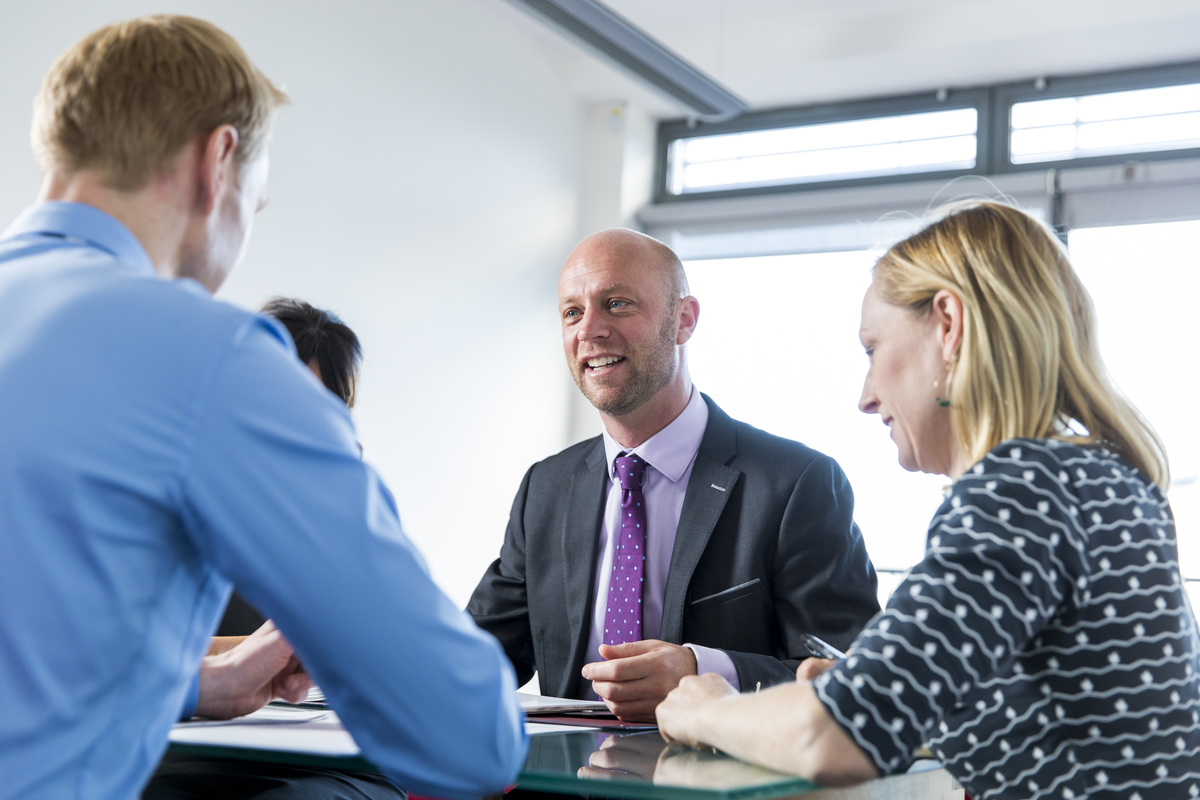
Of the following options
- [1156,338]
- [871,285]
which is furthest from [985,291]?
[1156,338]

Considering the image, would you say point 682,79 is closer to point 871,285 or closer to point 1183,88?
point 1183,88

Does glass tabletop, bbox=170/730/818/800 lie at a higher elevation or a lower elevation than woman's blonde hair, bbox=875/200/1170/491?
lower

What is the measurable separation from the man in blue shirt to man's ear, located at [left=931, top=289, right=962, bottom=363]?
64 centimetres

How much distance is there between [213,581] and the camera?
969 millimetres

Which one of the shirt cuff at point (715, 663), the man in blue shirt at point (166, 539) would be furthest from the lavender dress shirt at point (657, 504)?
the man in blue shirt at point (166, 539)

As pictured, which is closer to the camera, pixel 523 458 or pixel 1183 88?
pixel 1183 88

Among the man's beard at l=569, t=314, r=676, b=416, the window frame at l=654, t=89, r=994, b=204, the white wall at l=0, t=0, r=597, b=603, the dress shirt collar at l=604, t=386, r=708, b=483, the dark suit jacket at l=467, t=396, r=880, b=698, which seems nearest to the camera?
the dark suit jacket at l=467, t=396, r=880, b=698

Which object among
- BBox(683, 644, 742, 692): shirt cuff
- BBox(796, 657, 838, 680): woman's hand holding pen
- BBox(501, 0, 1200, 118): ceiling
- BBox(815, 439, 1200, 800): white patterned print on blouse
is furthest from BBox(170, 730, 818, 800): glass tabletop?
BBox(501, 0, 1200, 118): ceiling

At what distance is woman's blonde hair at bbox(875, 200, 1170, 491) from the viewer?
1.22m

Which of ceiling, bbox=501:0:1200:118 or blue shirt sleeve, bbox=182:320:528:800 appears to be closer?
blue shirt sleeve, bbox=182:320:528:800

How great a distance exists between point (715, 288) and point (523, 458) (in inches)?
54.3

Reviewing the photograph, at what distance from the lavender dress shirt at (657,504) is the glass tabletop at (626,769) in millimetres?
824

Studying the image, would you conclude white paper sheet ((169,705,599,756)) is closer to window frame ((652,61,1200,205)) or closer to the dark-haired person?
the dark-haired person

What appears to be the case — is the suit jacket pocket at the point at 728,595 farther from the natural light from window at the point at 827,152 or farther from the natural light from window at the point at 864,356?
the natural light from window at the point at 827,152
